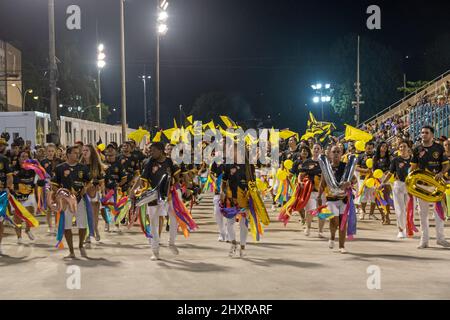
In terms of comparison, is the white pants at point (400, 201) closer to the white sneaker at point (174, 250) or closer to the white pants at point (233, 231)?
the white pants at point (233, 231)

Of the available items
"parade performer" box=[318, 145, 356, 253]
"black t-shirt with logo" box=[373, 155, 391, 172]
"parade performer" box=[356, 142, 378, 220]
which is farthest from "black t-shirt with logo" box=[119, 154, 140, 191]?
"parade performer" box=[356, 142, 378, 220]

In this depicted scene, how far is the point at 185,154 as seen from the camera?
1439cm

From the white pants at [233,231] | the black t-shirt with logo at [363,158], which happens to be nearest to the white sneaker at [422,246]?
the white pants at [233,231]

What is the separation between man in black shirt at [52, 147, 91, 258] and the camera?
1078cm

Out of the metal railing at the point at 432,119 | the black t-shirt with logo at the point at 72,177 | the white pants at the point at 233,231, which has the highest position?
the metal railing at the point at 432,119

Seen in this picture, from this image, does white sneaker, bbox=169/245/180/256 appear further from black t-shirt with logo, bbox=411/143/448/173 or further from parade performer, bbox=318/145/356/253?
black t-shirt with logo, bbox=411/143/448/173

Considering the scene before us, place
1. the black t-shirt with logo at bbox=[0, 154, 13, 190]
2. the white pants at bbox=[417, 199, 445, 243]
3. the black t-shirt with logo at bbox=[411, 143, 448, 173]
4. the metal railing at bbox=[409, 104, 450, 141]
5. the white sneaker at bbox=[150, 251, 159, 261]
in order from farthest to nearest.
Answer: the metal railing at bbox=[409, 104, 450, 141] < the black t-shirt with logo at bbox=[411, 143, 448, 173] < the white pants at bbox=[417, 199, 445, 243] < the black t-shirt with logo at bbox=[0, 154, 13, 190] < the white sneaker at bbox=[150, 251, 159, 261]

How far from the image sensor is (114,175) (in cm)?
1469

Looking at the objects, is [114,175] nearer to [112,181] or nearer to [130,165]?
[112,181]

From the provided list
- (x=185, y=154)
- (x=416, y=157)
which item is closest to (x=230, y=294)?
(x=416, y=157)

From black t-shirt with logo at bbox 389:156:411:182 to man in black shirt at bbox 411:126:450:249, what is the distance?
3.68ft

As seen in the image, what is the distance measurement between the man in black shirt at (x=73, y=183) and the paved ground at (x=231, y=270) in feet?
1.54

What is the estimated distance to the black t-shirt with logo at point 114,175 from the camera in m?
14.6

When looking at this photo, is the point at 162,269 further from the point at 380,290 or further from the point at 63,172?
the point at 380,290
